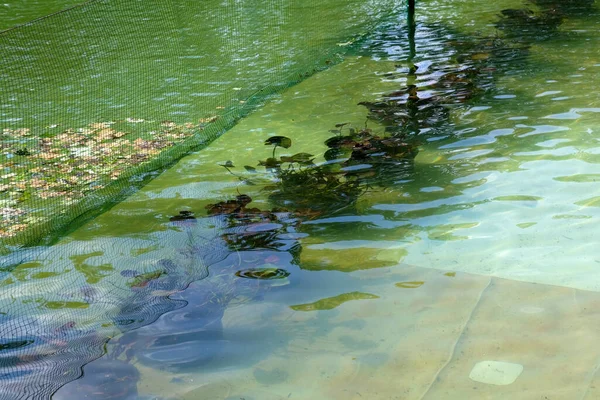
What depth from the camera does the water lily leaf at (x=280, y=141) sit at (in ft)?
19.8

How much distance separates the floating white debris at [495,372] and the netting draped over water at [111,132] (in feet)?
5.64

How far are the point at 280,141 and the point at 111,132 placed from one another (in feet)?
6.33

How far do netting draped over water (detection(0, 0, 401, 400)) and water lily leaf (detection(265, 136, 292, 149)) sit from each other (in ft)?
2.23

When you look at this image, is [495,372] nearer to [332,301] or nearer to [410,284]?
[410,284]

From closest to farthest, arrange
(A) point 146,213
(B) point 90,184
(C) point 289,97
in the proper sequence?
(A) point 146,213 < (B) point 90,184 < (C) point 289,97

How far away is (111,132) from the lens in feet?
22.1

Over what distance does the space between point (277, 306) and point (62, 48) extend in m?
5.76

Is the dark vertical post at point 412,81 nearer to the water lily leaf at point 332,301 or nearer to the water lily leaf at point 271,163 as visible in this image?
the water lily leaf at point 271,163

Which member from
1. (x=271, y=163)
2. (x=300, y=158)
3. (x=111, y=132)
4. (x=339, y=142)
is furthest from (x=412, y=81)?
(x=111, y=132)

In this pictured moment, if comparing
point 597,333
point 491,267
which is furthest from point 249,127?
point 597,333

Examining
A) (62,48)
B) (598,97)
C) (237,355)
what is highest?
(62,48)

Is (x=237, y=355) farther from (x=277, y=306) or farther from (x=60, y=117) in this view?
(x=60, y=117)

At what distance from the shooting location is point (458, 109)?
6512 millimetres

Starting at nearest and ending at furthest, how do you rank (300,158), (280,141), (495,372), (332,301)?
(495,372) → (332,301) → (300,158) → (280,141)
